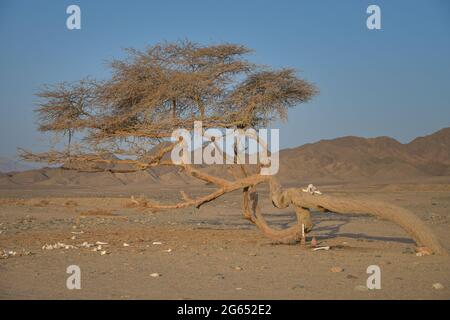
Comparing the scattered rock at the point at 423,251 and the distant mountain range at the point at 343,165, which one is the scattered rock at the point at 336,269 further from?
the distant mountain range at the point at 343,165

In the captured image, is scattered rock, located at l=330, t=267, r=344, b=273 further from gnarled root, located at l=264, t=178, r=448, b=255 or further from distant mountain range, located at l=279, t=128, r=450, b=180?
distant mountain range, located at l=279, t=128, r=450, b=180

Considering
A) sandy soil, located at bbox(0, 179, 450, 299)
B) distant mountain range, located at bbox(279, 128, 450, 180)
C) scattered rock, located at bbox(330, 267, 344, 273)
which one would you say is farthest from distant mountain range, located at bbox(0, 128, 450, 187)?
scattered rock, located at bbox(330, 267, 344, 273)

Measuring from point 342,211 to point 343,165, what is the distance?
74056mm

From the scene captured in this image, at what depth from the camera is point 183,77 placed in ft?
46.6

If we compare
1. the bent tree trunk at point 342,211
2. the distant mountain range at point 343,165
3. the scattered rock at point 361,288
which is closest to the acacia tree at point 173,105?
the bent tree trunk at point 342,211

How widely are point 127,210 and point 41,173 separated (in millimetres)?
73333

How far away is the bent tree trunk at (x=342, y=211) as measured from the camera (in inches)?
482

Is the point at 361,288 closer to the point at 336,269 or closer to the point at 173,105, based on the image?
the point at 336,269

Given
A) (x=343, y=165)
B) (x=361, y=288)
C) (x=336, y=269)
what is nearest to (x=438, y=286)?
(x=361, y=288)

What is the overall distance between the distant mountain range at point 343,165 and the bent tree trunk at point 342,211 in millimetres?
62380

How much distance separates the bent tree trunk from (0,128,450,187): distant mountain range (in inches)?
2456

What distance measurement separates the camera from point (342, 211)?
12.7 m

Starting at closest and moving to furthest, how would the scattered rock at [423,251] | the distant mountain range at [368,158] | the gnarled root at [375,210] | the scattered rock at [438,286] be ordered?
the scattered rock at [438,286]
the scattered rock at [423,251]
the gnarled root at [375,210]
the distant mountain range at [368,158]

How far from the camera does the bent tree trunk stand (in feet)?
40.2
